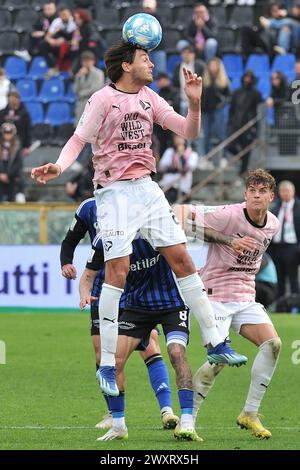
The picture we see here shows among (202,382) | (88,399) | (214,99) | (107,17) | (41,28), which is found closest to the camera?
(202,382)

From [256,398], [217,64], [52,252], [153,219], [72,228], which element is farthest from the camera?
[217,64]

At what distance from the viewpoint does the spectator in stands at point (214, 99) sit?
23.2 metres

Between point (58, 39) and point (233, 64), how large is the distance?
365 cm

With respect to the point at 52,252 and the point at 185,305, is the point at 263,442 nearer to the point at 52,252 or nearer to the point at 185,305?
the point at 185,305

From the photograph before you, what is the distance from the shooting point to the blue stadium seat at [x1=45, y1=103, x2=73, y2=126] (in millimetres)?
25875

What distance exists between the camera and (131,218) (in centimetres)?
879

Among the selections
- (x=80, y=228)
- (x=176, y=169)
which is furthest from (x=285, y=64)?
(x=80, y=228)

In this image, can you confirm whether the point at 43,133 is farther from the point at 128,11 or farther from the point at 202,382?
the point at 202,382

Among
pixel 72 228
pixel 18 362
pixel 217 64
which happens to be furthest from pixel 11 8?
pixel 72 228

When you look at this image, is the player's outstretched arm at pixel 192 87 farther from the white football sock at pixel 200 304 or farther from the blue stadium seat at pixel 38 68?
the blue stadium seat at pixel 38 68

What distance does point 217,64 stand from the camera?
76.4ft

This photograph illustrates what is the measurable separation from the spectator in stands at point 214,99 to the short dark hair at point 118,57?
46.8 ft

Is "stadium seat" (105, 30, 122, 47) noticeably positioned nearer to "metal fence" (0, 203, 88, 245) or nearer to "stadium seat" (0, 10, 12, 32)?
"stadium seat" (0, 10, 12, 32)

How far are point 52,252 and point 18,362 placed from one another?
20.6 ft
